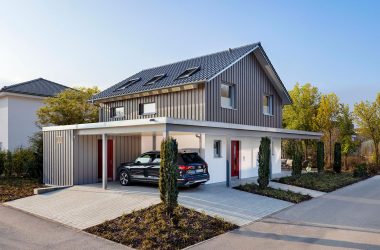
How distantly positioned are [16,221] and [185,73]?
449 inches

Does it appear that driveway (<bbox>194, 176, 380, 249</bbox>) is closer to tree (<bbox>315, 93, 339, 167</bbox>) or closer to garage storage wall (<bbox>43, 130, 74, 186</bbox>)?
garage storage wall (<bbox>43, 130, 74, 186</bbox>)

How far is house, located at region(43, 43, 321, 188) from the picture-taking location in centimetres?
1492

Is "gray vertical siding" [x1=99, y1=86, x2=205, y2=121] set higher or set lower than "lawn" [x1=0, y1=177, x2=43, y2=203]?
higher

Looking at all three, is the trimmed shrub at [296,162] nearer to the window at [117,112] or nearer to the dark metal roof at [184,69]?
the dark metal roof at [184,69]

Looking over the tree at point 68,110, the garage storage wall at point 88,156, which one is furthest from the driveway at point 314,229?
the tree at point 68,110

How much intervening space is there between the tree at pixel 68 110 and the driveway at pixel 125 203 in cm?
810

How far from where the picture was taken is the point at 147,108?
1898cm

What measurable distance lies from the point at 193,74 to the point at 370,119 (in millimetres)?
16881

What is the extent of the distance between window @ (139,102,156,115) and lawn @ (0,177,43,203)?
21.7ft

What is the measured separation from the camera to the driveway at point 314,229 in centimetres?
760

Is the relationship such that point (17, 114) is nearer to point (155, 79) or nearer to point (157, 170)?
point (155, 79)

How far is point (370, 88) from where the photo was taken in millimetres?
29734

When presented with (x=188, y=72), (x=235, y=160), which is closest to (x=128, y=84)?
(x=188, y=72)

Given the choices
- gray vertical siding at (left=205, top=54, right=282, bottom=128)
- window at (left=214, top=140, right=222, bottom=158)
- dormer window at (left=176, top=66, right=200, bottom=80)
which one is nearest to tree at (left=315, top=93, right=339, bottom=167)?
gray vertical siding at (left=205, top=54, right=282, bottom=128)
